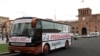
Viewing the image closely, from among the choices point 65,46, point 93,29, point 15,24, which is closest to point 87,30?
point 93,29

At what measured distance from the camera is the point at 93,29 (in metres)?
123

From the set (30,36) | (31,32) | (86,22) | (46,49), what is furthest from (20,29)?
(86,22)

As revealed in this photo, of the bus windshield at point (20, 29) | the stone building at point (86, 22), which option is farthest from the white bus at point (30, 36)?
the stone building at point (86, 22)

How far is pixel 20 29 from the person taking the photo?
56.7 ft

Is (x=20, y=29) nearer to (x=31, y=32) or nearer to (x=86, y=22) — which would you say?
(x=31, y=32)

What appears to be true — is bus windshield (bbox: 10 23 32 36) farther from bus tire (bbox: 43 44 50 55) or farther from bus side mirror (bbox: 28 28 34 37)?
bus tire (bbox: 43 44 50 55)

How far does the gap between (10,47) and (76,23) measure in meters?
115

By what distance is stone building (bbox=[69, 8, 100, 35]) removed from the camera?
403 feet

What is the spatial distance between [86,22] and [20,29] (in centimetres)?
10835

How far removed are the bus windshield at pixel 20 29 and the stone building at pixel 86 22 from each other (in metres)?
106

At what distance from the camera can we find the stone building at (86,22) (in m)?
123

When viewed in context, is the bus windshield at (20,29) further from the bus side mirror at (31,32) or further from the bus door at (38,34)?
the bus door at (38,34)

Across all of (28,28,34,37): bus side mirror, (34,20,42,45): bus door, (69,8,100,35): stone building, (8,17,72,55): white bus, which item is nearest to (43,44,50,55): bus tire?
(8,17,72,55): white bus

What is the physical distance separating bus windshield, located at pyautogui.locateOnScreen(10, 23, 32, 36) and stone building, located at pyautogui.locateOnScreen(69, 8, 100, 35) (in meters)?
106
